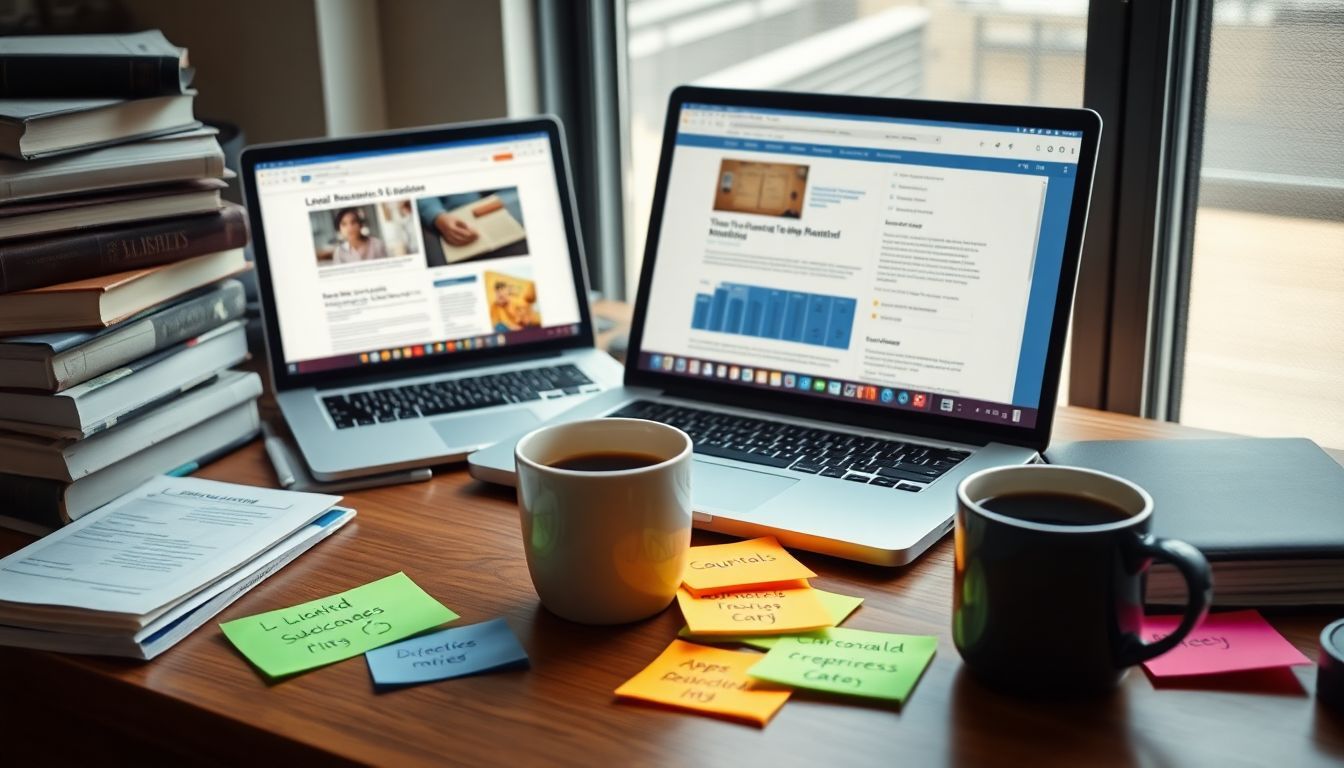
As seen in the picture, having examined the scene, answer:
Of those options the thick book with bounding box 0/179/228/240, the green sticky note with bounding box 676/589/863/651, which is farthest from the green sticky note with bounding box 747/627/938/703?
the thick book with bounding box 0/179/228/240

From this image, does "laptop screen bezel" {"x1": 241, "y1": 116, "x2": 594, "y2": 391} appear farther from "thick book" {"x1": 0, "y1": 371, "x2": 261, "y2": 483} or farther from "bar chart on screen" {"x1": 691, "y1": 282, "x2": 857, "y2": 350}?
"bar chart on screen" {"x1": 691, "y1": 282, "x2": 857, "y2": 350}

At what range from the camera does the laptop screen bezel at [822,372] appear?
3.40 ft

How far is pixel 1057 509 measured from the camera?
2.55 feet

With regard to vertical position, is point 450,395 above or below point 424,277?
below

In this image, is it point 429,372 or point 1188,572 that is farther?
point 429,372

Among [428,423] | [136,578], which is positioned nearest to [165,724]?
[136,578]

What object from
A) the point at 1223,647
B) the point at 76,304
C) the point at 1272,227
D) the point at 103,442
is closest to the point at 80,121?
the point at 76,304

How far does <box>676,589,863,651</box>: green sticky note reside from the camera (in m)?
0.82

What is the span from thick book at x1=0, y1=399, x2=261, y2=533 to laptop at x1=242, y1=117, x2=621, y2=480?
0.22ft

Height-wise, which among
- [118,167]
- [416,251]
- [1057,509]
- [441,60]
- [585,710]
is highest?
[441,60]

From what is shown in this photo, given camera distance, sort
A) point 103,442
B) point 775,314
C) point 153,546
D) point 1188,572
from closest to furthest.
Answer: point 1188,572 < point 153,546 < point 103,442 < point 775,314

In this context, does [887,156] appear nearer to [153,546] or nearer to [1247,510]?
[1247,510]

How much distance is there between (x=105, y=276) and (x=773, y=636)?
2.18 feet

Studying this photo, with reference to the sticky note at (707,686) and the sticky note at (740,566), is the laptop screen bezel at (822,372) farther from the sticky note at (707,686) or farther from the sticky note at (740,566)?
the sticky note at (707,686)
